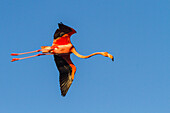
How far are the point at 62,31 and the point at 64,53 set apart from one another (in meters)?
1.80

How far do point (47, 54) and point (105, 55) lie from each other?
4.83m

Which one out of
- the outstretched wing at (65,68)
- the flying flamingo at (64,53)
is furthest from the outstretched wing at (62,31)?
the outstretched wing at (65,68)

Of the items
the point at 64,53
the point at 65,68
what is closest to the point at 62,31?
the point at 64,53

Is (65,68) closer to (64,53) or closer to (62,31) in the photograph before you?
(64,53)

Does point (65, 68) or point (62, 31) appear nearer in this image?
point (62, 31)

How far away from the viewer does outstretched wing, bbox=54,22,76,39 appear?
38.4 metres

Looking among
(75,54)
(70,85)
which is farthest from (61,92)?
(75,54)

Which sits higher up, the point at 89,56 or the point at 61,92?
the point at 89,56

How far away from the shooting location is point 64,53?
39.4m

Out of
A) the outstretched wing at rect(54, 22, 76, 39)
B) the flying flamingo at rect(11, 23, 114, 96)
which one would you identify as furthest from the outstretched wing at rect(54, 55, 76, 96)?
the outstretched wing at rect(54, 22, 76, 39)

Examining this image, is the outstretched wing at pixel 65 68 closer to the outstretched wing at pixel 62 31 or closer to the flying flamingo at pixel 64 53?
the flying flamingo at pixel 64 53

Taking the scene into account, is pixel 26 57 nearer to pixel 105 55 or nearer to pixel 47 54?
pixel 47 54

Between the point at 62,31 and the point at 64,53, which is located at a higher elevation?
the point at 62,31

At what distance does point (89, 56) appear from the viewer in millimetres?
39062
